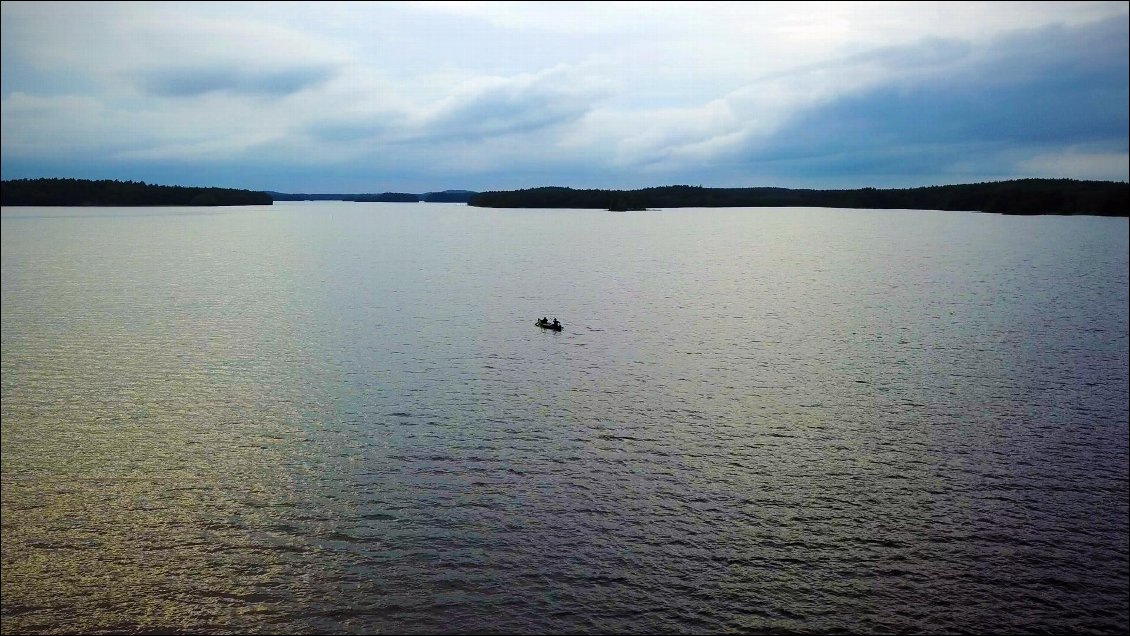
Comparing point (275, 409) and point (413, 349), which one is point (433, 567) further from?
point (413, 349)

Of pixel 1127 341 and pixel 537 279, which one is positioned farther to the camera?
pixel 537 279

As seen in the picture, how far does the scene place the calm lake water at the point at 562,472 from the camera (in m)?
19.5

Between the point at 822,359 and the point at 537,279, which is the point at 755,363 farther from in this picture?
the point at 537,279

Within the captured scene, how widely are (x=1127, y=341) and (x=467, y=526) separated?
171ft

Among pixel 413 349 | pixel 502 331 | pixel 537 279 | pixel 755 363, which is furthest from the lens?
pixel 537 279

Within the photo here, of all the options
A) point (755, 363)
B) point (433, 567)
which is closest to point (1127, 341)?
point (755, 363)

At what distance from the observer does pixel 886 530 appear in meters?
23.2

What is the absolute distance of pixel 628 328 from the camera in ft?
194

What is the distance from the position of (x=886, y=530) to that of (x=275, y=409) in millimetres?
27439

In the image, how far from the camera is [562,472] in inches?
1087

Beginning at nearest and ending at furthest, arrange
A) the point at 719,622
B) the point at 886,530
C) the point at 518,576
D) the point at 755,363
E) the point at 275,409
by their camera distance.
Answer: the point at 719,622
the point at 518,576
the point at 886,530
the point at 275,409
the point at 755,363

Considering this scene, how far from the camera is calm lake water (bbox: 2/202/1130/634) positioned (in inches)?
766

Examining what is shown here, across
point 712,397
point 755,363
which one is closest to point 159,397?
point 712,397

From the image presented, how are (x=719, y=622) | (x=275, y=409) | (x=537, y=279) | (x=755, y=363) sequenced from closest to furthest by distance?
(x=719, y=622) → (x=275, y=409) → (x=755, y=363) → (x=537, y=279)
